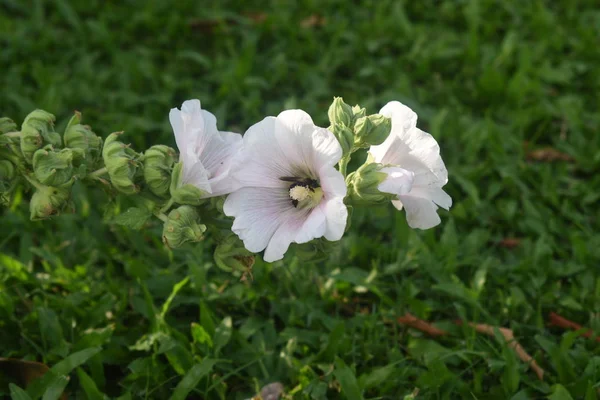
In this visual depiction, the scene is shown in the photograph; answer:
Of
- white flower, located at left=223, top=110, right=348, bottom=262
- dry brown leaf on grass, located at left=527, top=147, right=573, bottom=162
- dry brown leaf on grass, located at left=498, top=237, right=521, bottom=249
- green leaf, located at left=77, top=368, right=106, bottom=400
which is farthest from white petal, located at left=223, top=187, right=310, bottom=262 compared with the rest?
dry brown leaf on grass, located at left=527, top=147, right=573, bottom=162

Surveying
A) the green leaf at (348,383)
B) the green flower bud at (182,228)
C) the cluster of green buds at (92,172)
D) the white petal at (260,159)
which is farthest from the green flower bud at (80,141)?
the green leaf at (348,383)

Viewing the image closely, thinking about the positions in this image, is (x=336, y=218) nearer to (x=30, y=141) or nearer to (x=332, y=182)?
(x=332, y=182)

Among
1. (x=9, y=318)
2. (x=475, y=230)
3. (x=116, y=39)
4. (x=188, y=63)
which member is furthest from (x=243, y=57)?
(x=9, y=318)

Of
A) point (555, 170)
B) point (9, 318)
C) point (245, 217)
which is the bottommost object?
point (555, 170)

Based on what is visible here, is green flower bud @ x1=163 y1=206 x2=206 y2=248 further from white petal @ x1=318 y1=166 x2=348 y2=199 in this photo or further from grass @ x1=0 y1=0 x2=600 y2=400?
grass @ x1=0 y1=0 x2=600 y2=400

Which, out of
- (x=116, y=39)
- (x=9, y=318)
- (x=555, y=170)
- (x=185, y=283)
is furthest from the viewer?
(x=116, y=39)

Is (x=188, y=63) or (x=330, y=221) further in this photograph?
(x=188, y=63)

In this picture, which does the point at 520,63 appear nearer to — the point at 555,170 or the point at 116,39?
the point at 555,170
